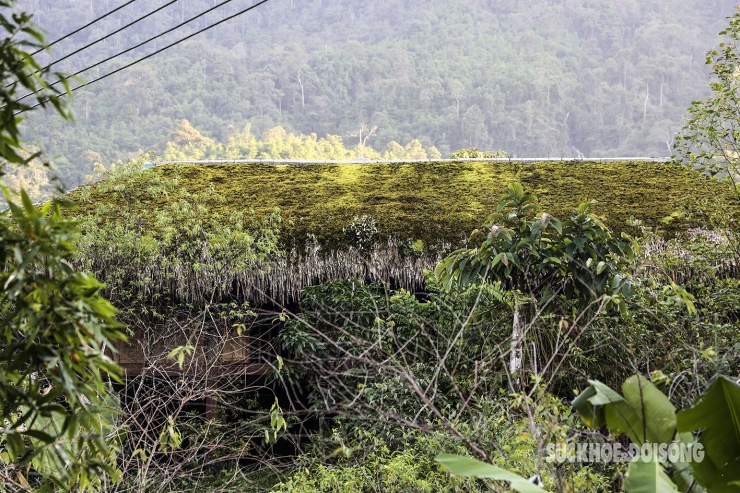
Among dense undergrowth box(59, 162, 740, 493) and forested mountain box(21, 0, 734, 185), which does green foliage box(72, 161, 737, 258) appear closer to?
dense undergrowth box(59, 162, 740, 493)

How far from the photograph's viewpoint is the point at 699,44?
27.8 metres

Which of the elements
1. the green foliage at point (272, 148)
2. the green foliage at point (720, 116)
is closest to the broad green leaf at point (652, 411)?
the green foliage at point (720, 116)

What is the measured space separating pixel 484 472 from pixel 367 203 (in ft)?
19.8

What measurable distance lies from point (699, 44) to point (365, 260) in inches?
986

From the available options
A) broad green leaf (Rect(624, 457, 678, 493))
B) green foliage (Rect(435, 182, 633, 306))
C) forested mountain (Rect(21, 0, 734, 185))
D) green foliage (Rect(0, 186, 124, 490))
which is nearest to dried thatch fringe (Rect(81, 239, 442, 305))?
green foliage (Rect(435, 182, 633, 306))

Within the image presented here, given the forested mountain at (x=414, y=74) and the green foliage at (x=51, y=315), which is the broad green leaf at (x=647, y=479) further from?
the forested mountain at (x=414, y=74)

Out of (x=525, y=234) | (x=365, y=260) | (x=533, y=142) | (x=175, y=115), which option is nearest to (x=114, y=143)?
(x=175, y=115)

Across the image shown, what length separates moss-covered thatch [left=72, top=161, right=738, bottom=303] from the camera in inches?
293

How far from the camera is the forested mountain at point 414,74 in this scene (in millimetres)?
23547

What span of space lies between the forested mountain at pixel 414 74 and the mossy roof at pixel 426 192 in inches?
461

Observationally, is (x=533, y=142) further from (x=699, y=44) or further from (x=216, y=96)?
(x=216, y=96)

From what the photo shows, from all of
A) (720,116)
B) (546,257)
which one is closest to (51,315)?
(546,257)

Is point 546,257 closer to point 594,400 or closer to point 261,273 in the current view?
point 594,400

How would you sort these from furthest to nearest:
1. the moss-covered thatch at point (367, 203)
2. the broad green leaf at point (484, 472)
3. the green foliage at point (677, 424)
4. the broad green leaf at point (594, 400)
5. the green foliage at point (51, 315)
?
the moss-covered thatch at point (367, 203), the broad green leaf at point (594, 400), the green foliage at point (677, 424), the broad green leaf at point (484, 472), the green foliage at point (51, 315)
